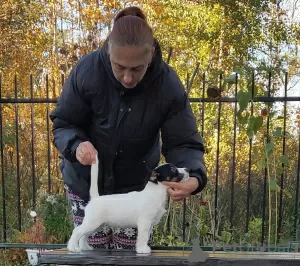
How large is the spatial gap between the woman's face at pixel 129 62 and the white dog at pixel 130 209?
262mm

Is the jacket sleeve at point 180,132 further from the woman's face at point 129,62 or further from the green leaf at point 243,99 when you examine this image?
the green leaf at point 243,99

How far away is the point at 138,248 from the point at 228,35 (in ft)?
22.3

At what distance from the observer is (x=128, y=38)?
1191 millimetres

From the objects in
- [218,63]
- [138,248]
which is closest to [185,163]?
[138,248]

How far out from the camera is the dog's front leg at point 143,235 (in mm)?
1292

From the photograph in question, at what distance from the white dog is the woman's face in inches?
10.3

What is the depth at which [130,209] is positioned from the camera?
1.29 meters

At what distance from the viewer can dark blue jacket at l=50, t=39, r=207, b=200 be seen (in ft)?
4.65

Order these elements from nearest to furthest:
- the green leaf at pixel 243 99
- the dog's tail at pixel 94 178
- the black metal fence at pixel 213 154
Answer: the dog's tail at pixel 94 178
the green leaf at pixel 243 99
the black metal fence at pixel 213 154

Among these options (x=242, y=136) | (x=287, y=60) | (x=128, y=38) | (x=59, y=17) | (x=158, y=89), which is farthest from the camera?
(x=287, y=60)

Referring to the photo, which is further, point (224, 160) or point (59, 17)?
point (59, 17)

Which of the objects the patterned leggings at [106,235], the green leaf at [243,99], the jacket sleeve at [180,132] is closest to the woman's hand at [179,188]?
the jacket sleeve at [180,132]

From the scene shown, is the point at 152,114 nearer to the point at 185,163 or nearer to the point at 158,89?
the point at 158,89

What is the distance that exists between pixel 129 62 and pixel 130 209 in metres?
0.42
